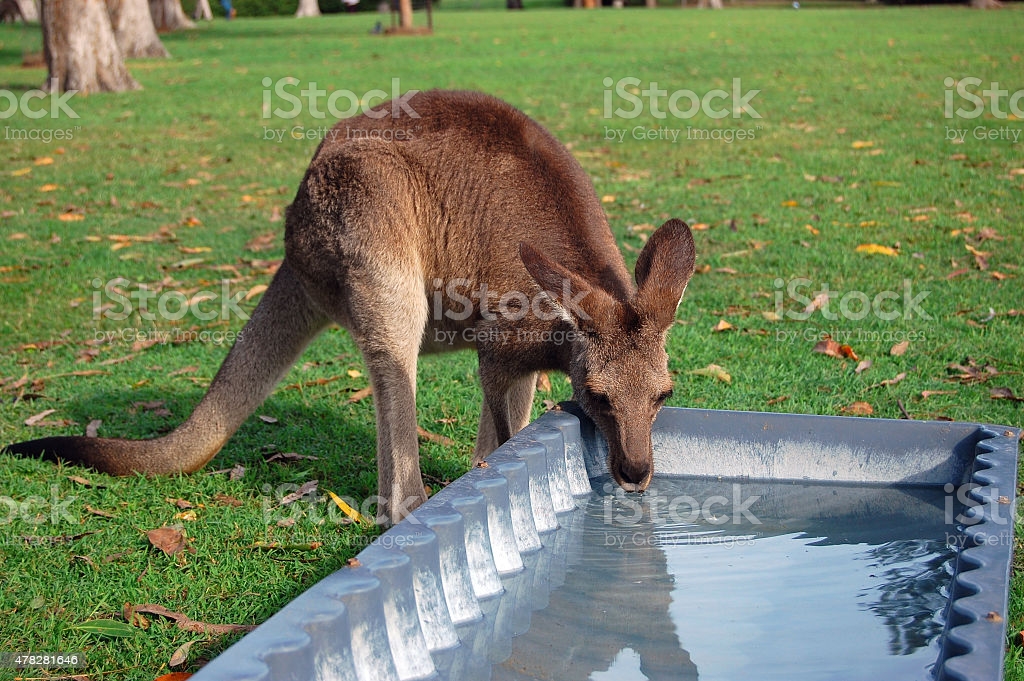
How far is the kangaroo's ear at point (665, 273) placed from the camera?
326 cm

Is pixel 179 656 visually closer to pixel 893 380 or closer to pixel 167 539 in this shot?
pixel 167 539

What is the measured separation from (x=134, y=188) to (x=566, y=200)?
7058mm

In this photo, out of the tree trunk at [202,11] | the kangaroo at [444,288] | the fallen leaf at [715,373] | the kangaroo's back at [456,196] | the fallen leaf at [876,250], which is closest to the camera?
the kangaroo at [444,288]

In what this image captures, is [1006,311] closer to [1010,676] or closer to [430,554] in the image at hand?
[1010,676]

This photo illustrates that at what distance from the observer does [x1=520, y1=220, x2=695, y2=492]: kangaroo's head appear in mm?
3191

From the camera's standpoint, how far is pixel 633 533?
11.0 ft

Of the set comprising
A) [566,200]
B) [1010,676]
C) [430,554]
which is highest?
[566,200]

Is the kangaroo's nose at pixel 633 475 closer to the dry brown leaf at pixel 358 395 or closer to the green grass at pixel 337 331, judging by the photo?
the green grass at pixel 337 331

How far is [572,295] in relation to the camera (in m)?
3.23

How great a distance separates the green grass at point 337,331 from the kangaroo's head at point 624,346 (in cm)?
101

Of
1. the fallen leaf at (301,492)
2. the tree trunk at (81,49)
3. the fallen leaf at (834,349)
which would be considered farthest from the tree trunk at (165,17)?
the fallen leaf at (301,492)

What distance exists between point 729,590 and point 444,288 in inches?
59.4

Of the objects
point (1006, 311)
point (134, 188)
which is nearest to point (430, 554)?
point (1006, 311)

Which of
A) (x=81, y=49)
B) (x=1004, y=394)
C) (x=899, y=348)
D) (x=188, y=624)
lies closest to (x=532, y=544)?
(x=188, y=624)
